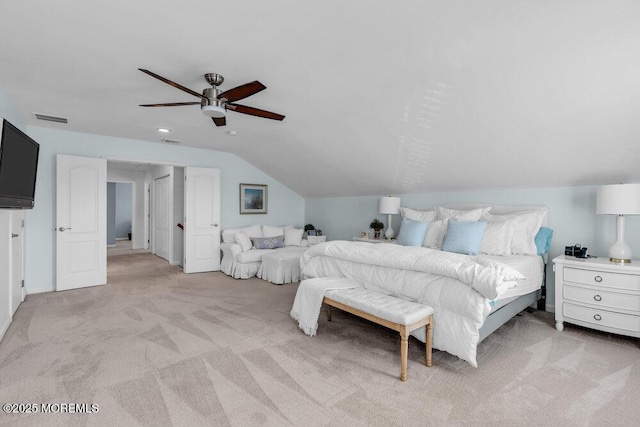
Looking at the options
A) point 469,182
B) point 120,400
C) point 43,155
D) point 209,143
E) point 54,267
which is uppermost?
point 209,143

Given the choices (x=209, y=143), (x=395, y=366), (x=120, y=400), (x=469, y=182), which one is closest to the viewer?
(x=120, y=400)

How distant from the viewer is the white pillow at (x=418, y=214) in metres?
4.63

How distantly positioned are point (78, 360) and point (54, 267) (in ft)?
9.87

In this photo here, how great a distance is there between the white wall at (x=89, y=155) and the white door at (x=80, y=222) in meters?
0.19

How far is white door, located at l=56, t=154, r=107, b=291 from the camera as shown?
4547mm

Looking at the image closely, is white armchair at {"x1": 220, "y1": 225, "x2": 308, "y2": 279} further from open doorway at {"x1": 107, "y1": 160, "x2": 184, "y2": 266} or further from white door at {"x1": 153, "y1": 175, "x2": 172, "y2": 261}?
white door at {"x1": 153, "y1": 175, "x2": 172, "y2": 261}

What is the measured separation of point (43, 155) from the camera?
4.52m

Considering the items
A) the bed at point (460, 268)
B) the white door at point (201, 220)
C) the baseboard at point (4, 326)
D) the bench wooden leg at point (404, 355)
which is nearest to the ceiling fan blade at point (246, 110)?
the bed at point (460, 268)

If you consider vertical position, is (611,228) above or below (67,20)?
below

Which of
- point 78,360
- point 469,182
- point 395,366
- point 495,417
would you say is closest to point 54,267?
point 78,360

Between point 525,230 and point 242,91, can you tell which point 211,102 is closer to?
point 242,91

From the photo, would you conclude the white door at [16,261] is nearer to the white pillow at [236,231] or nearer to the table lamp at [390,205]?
the white pillow at [236,231]

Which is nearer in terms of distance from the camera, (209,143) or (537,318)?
(537,318)

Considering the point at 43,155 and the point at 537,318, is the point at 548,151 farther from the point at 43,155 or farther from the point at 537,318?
the point at 43,155
